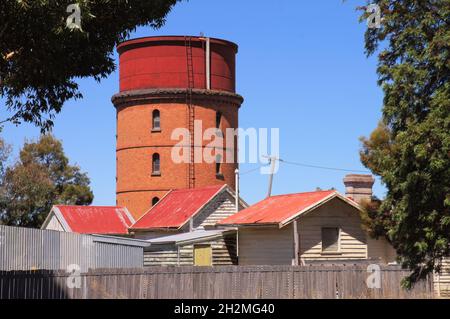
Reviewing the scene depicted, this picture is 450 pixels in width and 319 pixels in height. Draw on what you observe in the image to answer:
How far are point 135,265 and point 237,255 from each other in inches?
237

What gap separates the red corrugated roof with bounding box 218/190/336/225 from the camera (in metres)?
40.0

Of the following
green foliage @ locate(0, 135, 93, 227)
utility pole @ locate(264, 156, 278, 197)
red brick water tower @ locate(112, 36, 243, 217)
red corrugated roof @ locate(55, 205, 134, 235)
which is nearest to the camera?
utility pole @ locate(264, 156, 278, 197)

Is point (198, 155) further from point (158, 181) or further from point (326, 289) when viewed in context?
point (326, 289)

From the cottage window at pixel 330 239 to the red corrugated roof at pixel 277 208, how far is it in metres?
1.63

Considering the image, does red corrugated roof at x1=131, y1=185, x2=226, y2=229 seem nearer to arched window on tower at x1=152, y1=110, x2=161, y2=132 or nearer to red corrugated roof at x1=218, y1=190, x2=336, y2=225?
arched window on tower at x1=152, y1=110, x2=161, y2=132

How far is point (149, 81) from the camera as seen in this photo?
199 ft

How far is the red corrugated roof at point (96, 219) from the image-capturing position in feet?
186

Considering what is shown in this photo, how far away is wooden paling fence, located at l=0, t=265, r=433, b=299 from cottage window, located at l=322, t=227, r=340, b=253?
571 cm

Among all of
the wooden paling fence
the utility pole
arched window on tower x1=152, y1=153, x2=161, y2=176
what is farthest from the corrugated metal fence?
arched window on tower x1=152, y1=153, x2=161, y2=176

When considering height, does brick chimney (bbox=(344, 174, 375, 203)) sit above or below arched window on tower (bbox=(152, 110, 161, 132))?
below

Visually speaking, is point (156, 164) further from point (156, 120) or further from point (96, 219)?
point (96, 219)

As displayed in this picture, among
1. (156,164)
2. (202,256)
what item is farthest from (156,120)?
(202,256)

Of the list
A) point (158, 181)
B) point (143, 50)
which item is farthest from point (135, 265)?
point (143, 50)

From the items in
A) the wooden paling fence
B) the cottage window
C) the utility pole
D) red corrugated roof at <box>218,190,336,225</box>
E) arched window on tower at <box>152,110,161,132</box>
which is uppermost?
arched window on tower at <box>152,110,161,132</box>
